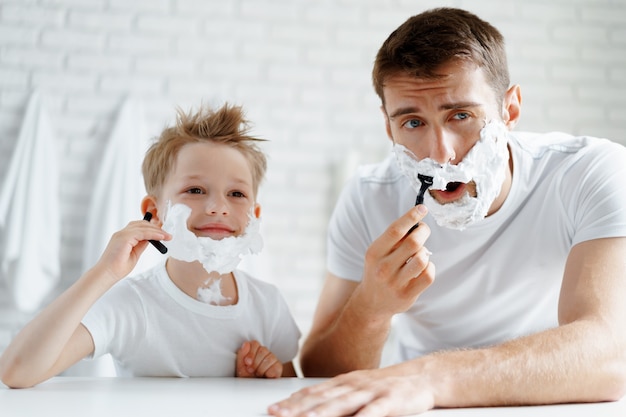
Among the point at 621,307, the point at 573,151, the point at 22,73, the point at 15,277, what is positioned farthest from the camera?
the point at 22,73

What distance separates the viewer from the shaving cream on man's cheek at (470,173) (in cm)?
119

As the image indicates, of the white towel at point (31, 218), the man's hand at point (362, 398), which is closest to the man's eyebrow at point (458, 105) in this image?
the man's hand at point (362, 398)

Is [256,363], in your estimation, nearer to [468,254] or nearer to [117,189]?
[468,254]

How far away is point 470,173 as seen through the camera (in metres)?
1.20

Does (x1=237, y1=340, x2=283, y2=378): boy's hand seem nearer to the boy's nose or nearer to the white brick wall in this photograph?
the boy's nose

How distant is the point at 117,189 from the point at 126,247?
117 centimetres

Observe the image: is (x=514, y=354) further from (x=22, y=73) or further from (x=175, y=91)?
(x=22, y=73)

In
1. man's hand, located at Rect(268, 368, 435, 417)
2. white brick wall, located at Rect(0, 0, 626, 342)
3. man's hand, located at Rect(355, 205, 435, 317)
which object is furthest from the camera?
white brick wall, located at Rect(0, 0, 626, 342)

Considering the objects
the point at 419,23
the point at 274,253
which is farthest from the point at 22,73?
the point at 419,23

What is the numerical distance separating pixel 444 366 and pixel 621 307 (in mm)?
307

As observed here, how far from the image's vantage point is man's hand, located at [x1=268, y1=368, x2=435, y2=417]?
0.79 metres

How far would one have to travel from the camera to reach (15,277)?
7.03ft

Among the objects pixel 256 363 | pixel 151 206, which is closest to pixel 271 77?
pixel 151 206

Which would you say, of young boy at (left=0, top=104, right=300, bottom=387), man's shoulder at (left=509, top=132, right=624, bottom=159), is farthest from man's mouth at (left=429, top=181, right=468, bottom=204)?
young boy at (left=0, top=104, right=300, bottom=387)
